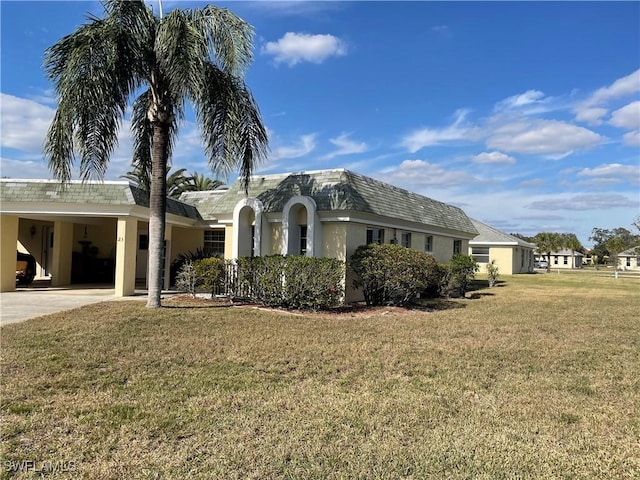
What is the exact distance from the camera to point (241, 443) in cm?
409

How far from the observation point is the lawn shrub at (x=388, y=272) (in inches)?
523

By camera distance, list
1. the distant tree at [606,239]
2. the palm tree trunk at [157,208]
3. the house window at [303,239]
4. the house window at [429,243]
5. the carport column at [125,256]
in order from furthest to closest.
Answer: the distant tree at [606,239], the house window at [429,243], the house window at [303,239], the carport column at [125,256], the palm tree trunk at [157,208]

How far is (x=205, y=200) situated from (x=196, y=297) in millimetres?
6980

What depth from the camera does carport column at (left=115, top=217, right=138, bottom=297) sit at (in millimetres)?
14422

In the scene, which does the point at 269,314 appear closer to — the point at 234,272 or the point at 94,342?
the point at 234,272

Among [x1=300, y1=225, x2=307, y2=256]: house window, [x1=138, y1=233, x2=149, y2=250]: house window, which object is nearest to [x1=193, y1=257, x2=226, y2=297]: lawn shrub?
[x1=300, y1=225, x2=307, y2=256]: house window

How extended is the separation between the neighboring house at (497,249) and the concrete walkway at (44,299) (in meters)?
30.9

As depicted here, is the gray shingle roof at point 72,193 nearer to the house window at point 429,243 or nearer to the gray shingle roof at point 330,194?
the gray shingle roof at point 330,194

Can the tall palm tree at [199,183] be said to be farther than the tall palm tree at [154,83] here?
Yes

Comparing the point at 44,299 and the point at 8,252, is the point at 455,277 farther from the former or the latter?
the point at 8,252

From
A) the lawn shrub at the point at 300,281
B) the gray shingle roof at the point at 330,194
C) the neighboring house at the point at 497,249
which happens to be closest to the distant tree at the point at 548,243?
the neighboring house at the point at 497,249

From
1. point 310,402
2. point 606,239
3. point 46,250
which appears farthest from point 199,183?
point 606,239

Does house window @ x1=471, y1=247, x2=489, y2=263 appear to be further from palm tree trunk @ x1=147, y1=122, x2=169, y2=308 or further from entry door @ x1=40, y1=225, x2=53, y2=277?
palm tree trunk @ x1=147, y1=122, x2=169, y2=308

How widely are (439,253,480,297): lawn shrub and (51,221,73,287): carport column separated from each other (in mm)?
15020
